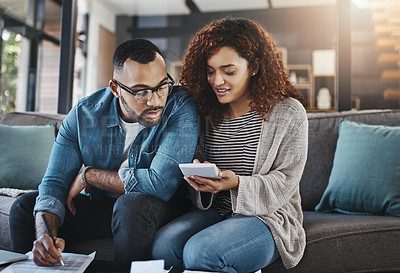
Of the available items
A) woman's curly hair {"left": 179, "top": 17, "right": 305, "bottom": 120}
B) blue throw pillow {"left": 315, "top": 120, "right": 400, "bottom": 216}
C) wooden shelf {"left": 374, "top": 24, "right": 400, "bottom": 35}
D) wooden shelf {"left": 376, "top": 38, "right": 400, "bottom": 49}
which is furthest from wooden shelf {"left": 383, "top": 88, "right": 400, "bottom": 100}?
woman's curly hair {"left": 179, "top": 17, "right": 305, "bottom": 120}

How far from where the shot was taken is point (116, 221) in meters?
1.13

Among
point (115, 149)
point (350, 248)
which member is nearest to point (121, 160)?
point (115, 149)

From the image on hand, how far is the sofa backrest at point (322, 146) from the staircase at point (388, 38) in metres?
3.32

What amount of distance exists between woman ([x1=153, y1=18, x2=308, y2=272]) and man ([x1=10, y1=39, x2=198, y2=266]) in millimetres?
94

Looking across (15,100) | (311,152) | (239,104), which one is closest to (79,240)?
(239,104)

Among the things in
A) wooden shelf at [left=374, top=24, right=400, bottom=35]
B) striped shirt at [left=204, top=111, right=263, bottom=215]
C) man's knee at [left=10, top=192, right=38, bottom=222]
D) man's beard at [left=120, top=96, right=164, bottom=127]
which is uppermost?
wooden shelf at [left=374, top=24, right=400, bottom=35]

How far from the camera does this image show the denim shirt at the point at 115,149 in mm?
1229

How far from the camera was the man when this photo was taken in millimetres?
1200

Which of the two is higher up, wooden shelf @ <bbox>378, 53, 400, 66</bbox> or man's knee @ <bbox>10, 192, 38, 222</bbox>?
wooden shelf @ <bbox>378, 53, 400, 66</bbox>

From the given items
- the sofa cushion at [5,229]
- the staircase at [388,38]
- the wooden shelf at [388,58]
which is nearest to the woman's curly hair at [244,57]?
the sofa cushion at [5,229]

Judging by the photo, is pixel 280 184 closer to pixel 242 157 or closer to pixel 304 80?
pixel 242 157

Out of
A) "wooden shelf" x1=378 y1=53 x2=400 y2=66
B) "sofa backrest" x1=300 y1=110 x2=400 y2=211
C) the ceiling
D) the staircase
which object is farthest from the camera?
the ceiling

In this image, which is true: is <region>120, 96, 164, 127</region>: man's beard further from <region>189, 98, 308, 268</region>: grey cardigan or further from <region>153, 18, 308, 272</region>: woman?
<region>189, 98, 308, 268</region>: grey cardigan

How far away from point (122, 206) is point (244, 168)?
422 mm
